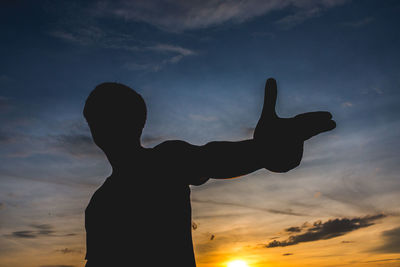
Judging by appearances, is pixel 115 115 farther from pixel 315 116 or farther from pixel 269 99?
pixel 315 116

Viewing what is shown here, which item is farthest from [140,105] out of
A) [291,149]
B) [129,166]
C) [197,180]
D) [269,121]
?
[291,149]

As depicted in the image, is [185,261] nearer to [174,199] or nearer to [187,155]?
[174,199]

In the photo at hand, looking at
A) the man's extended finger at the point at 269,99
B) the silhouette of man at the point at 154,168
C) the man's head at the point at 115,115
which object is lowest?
the silhouette of man at the point at 154,168

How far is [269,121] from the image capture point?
2.75 m

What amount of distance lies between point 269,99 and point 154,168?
1146 millimetres

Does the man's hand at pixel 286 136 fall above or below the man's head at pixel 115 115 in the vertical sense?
below

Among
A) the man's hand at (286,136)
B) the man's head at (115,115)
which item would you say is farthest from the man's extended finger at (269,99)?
the man's head at (115,115)

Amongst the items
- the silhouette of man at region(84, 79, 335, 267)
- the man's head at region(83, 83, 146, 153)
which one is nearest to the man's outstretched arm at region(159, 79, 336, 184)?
the silhouette of man at region(84, 79, 335, 267)

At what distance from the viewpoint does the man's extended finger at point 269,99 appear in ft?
8.82

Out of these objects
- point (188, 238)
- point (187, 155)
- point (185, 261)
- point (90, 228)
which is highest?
point (187, 155)

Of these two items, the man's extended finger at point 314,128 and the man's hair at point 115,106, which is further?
the man's hair at point 115,106

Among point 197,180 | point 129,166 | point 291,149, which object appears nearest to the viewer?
point 291,149

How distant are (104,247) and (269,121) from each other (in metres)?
1.82

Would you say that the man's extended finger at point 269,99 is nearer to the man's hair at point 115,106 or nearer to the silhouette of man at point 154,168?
the silhouette of man at point 154,168
